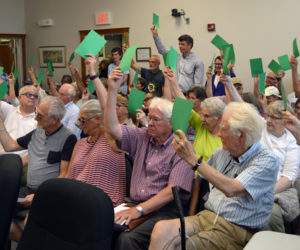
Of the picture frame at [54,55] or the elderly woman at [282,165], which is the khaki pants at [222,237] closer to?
the elderly woman at [282,165]

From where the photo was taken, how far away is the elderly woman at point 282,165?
244 centimetres

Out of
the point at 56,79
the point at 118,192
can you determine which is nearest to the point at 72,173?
the point at 118,192

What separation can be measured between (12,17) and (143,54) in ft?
12.0

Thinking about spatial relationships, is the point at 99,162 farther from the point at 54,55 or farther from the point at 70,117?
the point at 54,55

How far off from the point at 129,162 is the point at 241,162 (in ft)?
2.68

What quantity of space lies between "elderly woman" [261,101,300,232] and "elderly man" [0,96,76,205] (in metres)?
1.44

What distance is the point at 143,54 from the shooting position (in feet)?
25.6

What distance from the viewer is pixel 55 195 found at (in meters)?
1.37

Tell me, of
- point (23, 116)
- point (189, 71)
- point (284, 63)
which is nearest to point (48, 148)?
point (23, 116)

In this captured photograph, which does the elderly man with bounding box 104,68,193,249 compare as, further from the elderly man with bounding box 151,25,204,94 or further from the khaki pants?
the elderly man with bounding box 151,25,204,94

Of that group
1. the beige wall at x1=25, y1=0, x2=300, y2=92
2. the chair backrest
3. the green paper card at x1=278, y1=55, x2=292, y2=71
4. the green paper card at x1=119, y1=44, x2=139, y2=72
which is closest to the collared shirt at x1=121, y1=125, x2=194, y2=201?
the green paper card at x1=119, y1=44, x2=139, y2=72

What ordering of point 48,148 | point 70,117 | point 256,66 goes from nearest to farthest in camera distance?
1. point 48,148
2. point 256,66
3. point 70,117

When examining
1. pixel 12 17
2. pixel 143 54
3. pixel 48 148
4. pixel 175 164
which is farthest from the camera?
pixel 12 17

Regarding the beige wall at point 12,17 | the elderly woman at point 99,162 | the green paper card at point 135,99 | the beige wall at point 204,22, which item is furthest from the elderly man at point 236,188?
the beige wall at point 12,17
